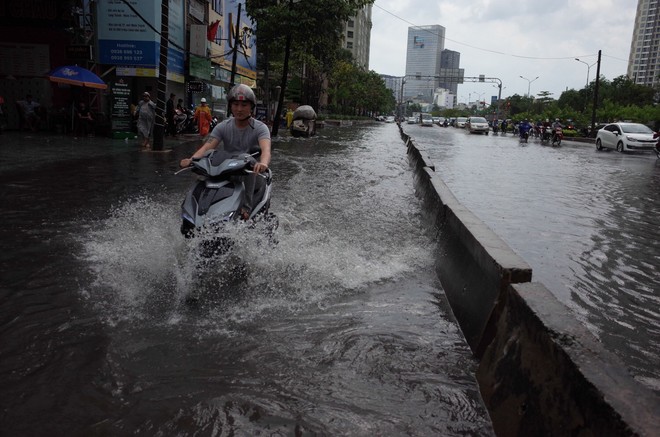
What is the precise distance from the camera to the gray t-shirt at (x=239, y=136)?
4.90 metres

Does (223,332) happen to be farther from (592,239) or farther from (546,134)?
(546,134)

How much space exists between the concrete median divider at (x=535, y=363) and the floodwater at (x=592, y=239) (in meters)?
0.95

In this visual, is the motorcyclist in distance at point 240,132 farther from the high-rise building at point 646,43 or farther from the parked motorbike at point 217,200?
the high-rise building at point 646,43

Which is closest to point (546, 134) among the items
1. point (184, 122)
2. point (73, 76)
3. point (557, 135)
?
point (557, 135)

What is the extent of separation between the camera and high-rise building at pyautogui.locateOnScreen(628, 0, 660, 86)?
354 feet

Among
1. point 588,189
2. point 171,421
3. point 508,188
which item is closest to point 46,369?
point 171,421

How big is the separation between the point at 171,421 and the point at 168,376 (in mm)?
427

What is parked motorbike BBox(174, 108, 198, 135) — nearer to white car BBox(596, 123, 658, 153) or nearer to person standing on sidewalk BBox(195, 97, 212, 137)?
person standing on sidewalk BBox(195, 97, 212, 137)

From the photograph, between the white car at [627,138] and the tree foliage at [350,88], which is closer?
the white car at [627,138]

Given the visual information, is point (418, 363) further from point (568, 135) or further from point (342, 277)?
point (568, 135)

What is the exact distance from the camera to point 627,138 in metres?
24.5

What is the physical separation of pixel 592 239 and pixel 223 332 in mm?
5161

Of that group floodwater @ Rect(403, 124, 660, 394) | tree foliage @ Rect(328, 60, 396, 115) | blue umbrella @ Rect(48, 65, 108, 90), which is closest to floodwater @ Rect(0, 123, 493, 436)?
floodwater @ Rect(403, 124, 660, 394)

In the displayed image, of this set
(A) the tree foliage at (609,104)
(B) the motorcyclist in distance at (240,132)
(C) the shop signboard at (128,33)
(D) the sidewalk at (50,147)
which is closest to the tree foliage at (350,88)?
(A) the tree foliage at (609,104)
